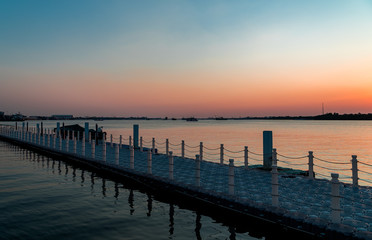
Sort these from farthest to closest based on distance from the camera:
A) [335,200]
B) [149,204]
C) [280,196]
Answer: [149,204] → [280,196] → [335,200]

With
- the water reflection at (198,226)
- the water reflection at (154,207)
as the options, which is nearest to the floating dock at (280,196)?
the water reflection at (154,207)

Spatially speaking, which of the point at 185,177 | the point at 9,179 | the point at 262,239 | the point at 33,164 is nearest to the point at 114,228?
the point at 262,239

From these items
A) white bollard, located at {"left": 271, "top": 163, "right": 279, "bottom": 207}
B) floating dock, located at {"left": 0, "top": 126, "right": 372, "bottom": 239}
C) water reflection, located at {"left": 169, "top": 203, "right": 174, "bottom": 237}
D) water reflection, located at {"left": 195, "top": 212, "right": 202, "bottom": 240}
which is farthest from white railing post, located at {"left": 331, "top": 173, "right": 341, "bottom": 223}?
water reflection, located at {"left": 169, "top": 203, "right": 174, "bottom": 237}

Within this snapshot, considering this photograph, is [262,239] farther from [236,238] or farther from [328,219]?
[328,219]

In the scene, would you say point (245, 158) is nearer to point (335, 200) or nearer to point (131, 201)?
point (131, 201)

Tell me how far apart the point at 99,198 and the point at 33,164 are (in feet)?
49.7

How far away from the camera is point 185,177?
16125 mm

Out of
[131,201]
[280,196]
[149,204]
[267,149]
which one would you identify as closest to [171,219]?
[149,204]

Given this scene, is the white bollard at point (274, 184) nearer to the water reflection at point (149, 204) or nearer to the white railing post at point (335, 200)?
the white railing post at point (335, 200)

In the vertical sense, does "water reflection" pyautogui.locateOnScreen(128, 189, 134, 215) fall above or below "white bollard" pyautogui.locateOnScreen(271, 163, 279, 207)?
below

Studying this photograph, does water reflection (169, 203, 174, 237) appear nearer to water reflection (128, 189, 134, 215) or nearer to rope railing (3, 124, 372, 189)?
water reflection (128, 189, 134, 215)

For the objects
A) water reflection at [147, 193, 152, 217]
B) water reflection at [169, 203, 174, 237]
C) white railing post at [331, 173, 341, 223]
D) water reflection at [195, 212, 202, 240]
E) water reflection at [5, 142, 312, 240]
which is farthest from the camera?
water reflection at [147, 193, 152, 217]

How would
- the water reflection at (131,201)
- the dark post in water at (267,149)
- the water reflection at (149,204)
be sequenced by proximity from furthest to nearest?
the dark post in water at (267,149) → the water reflection at (131,201) → the water reflection at (149,204)

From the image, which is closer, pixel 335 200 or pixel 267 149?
pixel 335 200
